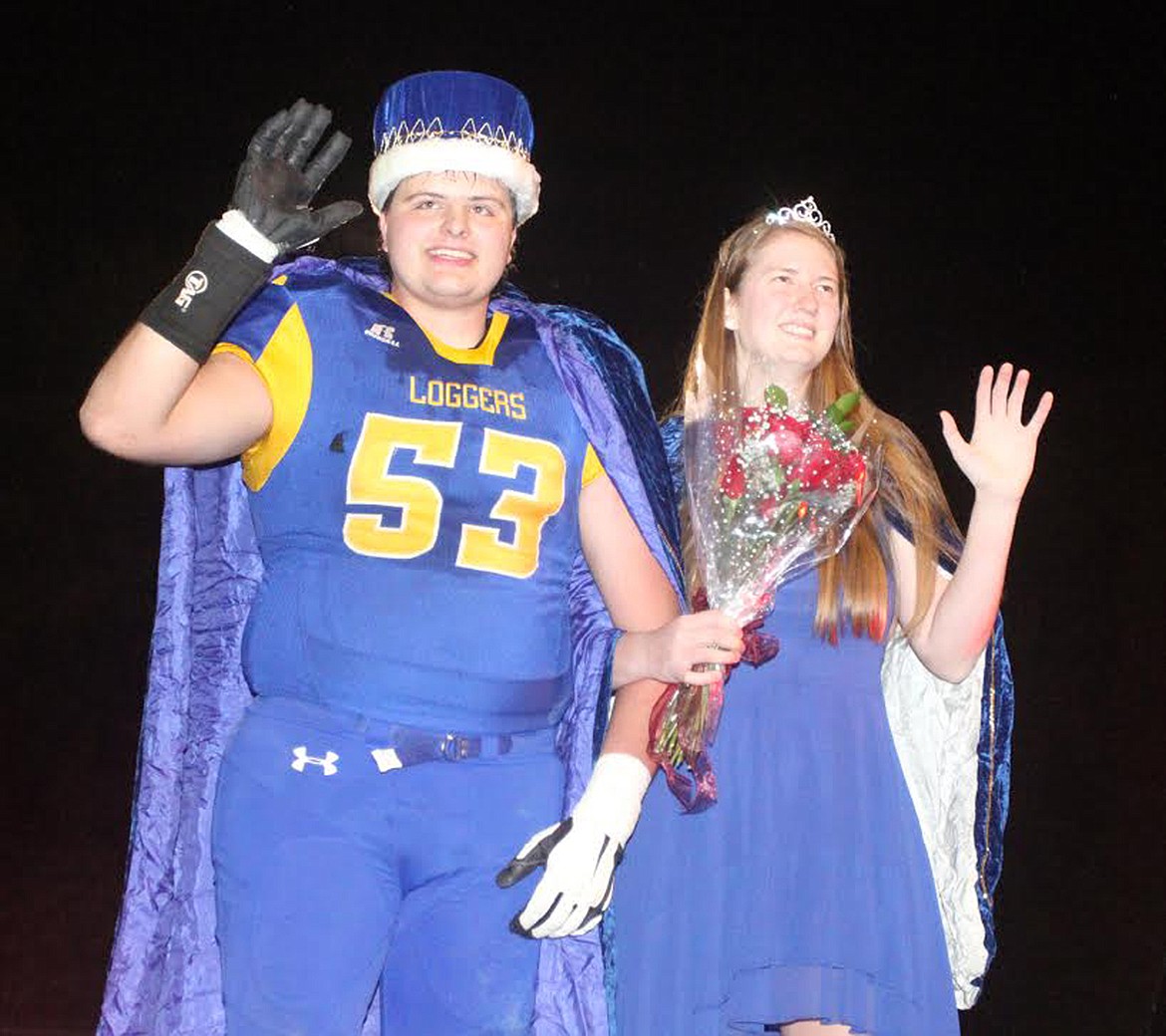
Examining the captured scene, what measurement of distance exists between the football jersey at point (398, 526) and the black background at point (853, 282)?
2.18 meters

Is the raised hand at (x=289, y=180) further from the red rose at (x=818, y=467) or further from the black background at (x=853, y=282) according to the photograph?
the black background at (x=853, y=282)

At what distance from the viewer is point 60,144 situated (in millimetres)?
3984

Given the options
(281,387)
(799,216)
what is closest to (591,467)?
(281,387)

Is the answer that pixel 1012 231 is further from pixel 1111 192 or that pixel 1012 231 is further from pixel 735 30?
pixel 735 30

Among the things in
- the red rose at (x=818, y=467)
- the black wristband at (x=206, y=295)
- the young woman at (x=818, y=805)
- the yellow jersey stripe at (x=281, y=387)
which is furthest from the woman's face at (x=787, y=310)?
the black wristband at (x=206, y=295)

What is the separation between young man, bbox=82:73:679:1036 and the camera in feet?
6.07

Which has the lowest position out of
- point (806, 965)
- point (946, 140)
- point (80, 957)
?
point (80, 957)

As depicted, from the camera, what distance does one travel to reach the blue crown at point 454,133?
2172 mm

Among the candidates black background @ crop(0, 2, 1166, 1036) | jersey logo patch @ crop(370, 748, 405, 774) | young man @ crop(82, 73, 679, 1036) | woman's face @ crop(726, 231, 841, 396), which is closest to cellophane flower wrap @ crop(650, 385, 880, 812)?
young man @ crop(82, 73, 679, 1036)

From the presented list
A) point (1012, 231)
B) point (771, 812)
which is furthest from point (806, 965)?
point (1012, 231)

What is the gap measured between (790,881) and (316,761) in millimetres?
846

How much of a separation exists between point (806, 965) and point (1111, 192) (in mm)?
2716

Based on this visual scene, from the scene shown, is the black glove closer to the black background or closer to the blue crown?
the blue crown

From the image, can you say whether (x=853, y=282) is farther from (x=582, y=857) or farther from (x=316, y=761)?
(x=316, y=761)
